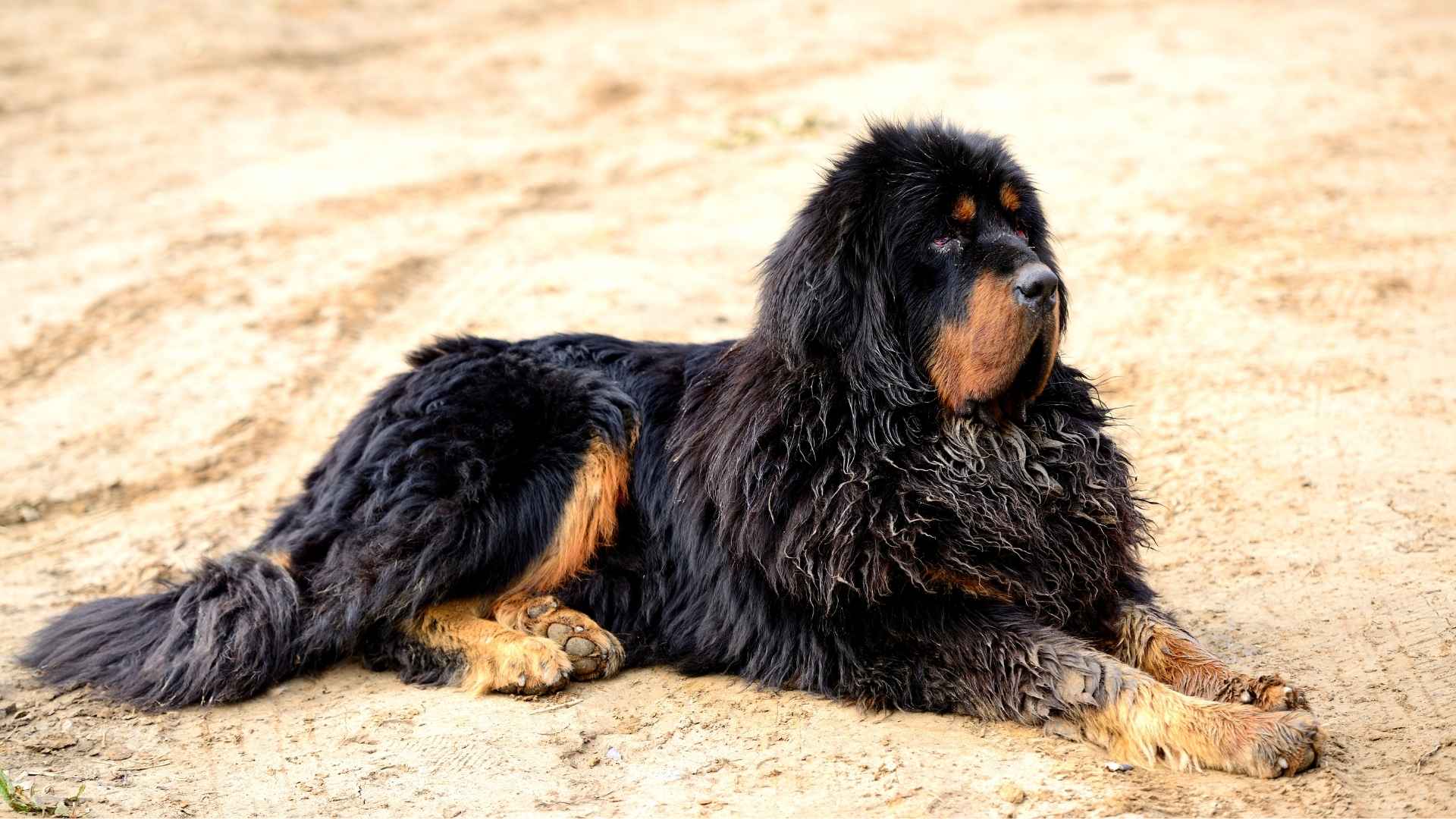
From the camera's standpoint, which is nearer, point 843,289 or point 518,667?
point 843,289

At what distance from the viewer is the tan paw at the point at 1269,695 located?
12.2 feet

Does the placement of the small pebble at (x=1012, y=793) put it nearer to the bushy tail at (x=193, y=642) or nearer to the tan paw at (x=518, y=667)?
the tan paw at (x=518, y=667)

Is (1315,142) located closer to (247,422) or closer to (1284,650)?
(1284,650)

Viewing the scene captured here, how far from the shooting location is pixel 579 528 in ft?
15.9

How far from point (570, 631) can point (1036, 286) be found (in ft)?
6.87

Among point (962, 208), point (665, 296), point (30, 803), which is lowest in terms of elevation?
point (30, 803)

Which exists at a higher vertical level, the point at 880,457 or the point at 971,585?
the point at 880,457

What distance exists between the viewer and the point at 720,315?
25.8 ft

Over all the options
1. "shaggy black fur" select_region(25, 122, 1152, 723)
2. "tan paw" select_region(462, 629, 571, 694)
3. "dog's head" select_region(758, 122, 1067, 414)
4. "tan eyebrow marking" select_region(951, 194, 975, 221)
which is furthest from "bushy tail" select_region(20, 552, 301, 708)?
"tan eyebrow marking" select_region(951, 194, 975, 221)

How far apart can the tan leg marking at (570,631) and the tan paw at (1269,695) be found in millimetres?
2135

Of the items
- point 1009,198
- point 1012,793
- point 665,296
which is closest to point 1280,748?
point 1012,793

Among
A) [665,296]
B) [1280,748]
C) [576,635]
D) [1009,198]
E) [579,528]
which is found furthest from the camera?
[665,296]

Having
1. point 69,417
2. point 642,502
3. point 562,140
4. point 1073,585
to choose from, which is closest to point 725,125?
point 562,140

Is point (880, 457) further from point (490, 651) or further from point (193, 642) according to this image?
point (193, 642)
